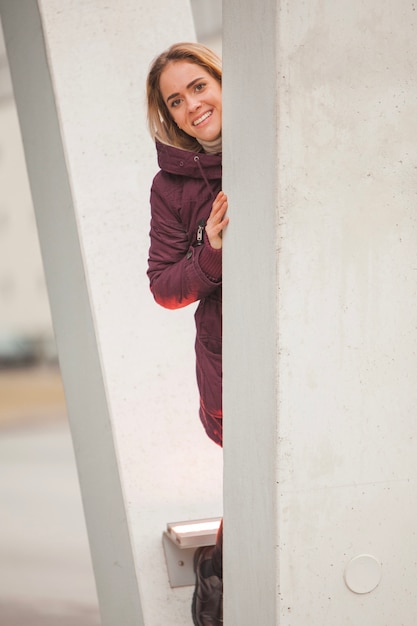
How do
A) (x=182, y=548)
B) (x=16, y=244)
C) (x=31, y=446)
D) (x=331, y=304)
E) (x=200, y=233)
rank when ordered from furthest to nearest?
(x=16, y=244) < (x=31, y=446) < (x=182, y=548) < (x=200, y=233) < (x=331, y=304)

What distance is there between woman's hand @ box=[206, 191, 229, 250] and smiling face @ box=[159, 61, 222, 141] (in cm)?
33

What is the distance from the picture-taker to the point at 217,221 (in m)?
2.48

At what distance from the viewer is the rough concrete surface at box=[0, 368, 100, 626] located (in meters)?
5.95

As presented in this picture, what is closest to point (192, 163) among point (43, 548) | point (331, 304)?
point (331, 304)

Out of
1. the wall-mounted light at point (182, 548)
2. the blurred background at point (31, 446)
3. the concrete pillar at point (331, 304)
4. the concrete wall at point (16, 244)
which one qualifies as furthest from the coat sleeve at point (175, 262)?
the concrete wall at point (16, 244)

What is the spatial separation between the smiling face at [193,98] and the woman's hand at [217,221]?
0.33 meters

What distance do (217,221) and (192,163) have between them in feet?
1.07

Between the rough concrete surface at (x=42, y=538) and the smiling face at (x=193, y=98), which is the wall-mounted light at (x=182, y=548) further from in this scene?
the rough concrete surface at (x=42, y=538)

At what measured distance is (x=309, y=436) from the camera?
2148 millimetres

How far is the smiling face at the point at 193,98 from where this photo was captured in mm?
2742

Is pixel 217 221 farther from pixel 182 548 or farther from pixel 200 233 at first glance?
pixel 182 548

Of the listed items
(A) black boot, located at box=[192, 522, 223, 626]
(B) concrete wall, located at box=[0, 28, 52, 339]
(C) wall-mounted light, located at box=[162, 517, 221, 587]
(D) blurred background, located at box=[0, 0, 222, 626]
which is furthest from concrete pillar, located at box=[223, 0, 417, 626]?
(B) concrete wall, located at box=[0, 28, 52, 339]

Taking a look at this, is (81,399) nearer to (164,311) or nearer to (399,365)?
(164,311)

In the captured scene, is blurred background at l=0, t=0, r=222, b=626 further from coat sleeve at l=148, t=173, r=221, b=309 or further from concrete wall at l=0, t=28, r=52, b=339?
coat sleeve at l=148, t=173, r=221, b=309
